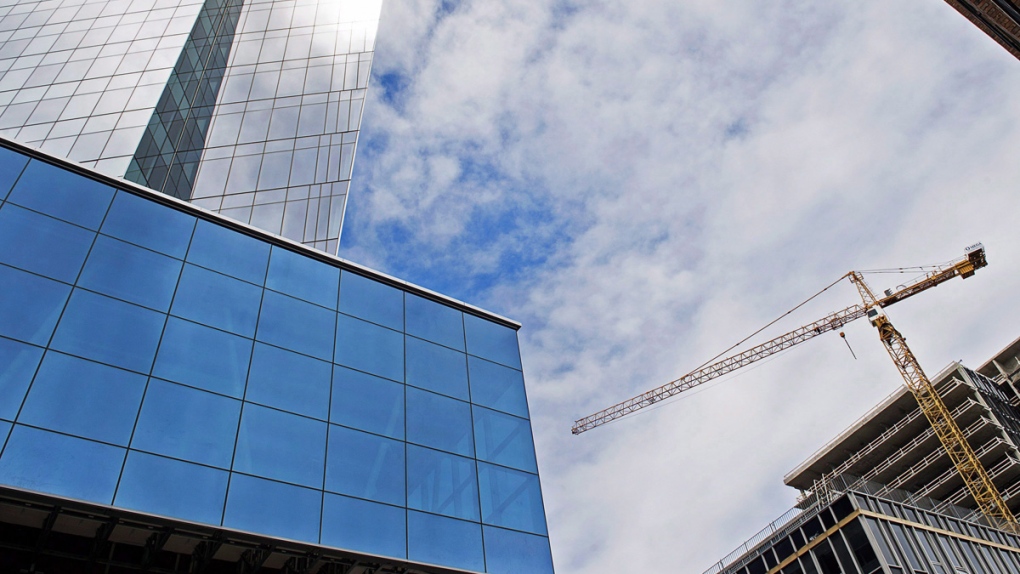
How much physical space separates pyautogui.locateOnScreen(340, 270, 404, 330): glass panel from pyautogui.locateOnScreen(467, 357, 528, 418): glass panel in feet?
11.3

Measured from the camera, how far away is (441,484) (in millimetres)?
23734

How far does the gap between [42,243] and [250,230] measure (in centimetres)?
654

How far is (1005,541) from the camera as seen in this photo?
150 ft

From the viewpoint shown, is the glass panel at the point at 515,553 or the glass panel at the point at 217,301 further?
the glass panel at the point at 515,553

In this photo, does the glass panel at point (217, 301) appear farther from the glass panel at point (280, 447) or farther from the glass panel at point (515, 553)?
the glass panel at point (515, 553)

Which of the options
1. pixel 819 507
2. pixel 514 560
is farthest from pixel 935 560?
pixel 514 560

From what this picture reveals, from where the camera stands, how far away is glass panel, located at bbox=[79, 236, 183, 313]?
71.1 feet

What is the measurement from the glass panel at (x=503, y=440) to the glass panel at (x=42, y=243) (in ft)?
45.6

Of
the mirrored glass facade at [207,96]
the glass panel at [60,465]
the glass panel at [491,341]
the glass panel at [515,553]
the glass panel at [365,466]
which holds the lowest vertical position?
→ the glass panel at [515,553]

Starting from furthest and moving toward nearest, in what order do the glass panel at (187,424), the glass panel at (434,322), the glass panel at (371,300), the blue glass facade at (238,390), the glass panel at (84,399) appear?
the glass panel at (434,322) < the glass panel at (371,300) < the glass panel at (187,424) < the blue glass facade at (238,390) < the glass panel at (84,399)

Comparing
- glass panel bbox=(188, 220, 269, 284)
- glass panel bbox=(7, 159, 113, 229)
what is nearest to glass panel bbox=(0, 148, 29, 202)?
glass panel bbox=(7, 159, 113, 229)

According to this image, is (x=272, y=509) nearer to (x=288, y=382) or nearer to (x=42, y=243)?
(x=288, y=382)

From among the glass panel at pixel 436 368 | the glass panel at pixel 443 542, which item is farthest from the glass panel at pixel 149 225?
the glass panel at pixel 443 542

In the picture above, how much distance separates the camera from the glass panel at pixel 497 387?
27.6 m
